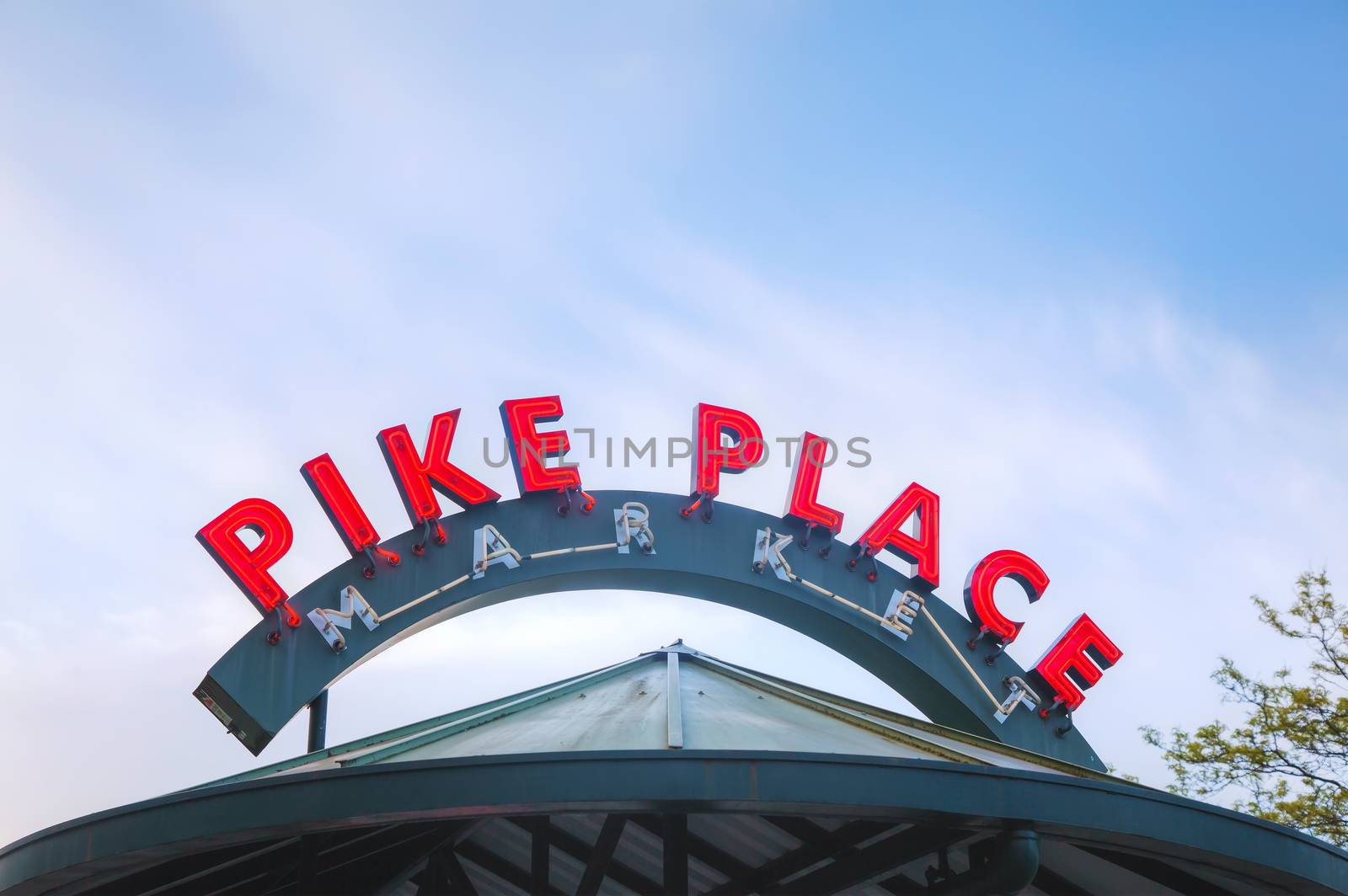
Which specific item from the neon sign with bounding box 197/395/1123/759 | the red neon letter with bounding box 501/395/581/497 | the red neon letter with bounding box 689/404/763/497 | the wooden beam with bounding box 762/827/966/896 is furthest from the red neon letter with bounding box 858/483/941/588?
the wooden beam with bounding box 762/827/966/896

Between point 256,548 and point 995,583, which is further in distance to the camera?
point 995,583

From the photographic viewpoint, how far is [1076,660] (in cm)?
1875

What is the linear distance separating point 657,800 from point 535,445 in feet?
35.5

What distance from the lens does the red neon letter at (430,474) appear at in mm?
16750

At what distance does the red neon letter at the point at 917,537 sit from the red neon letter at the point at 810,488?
1.99 ft

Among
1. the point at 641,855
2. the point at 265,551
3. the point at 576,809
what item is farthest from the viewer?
the point at 265,551

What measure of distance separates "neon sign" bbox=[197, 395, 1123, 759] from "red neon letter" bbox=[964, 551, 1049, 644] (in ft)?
0.06

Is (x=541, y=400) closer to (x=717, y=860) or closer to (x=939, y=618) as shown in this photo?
(x=939, y=618)

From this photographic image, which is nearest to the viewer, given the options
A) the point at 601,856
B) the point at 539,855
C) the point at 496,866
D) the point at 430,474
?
the point at 601,856

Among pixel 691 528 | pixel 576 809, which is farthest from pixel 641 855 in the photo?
pixel 691 528

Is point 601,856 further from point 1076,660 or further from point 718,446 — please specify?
point 1076,660

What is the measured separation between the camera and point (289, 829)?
7.54 m

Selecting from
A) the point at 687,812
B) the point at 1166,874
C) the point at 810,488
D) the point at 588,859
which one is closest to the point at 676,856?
the point at 687,812

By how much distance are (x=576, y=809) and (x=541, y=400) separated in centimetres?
1092
